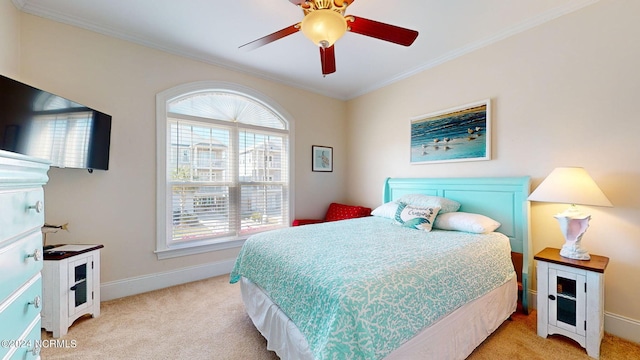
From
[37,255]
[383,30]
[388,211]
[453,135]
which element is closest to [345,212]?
[388,211]

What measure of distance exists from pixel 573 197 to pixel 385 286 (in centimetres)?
171

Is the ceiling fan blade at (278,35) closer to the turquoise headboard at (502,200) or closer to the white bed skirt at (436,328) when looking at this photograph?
the white bed skirt at (436,328)

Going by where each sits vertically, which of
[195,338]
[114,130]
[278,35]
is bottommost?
[195,338]

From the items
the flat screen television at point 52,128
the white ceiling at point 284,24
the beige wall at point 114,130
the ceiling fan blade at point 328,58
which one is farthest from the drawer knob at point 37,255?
the white ceiling at point 284,24

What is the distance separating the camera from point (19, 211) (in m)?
0.90

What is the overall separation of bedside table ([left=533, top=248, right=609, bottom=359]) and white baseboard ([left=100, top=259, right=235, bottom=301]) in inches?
128

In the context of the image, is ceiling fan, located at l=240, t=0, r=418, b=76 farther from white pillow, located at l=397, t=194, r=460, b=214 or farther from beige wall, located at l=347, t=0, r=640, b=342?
white pillow, located at l=397, t=194, r=460, b=214

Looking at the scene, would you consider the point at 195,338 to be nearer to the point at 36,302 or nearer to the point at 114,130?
the point at 36,302

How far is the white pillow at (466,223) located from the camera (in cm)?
223

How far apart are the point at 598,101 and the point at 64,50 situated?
4729mm

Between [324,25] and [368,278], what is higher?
[324,25]

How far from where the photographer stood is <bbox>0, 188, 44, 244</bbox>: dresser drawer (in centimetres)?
81

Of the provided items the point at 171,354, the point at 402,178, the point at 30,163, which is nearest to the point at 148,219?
the point at 171,354

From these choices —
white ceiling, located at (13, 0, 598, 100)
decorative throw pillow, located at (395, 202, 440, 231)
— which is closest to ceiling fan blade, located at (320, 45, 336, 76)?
white ceiling, located at (13, 0, 598, 100)
